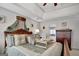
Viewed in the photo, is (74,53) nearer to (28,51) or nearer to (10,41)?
(28,51)

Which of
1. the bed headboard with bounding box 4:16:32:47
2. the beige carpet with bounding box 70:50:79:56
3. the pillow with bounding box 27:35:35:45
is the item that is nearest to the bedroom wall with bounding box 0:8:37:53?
the bed headboard with bounding box 4:16:32:47

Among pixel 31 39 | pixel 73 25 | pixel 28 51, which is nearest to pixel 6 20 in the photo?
pixel 31 39

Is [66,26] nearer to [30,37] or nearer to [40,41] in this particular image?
[40,41]

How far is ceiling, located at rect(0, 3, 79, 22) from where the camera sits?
1641mm

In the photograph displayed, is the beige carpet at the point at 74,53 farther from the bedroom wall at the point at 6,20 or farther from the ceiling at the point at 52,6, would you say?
the bedroom wall at the point at 6,20

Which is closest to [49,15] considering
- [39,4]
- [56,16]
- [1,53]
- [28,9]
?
[56,16]

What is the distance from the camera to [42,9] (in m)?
1.71

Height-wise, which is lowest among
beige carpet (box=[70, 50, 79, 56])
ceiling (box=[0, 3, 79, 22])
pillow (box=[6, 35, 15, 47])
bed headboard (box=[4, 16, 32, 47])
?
beige carpet (box=[70, 50, 79, 56])

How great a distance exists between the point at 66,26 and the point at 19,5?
3.02 feet

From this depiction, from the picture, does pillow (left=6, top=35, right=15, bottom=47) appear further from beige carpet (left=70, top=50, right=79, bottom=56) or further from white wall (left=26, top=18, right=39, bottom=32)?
beige carpet (left=70, top=50, right=79, bottom=56)

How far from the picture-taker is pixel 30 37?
171 centimetres

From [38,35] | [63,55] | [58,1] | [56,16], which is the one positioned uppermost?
[58,1]

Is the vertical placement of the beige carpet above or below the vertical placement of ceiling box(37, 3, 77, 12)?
below

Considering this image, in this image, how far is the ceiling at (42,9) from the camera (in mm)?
1641
